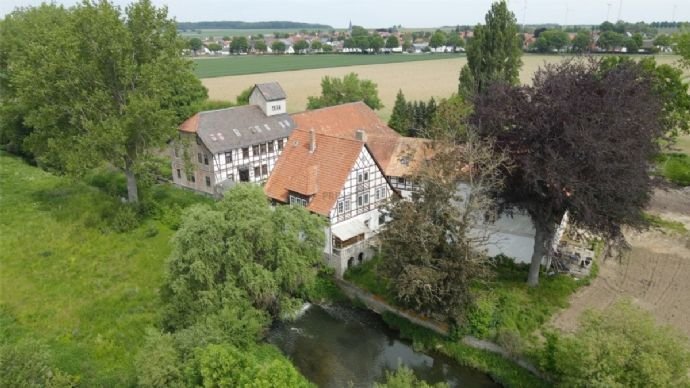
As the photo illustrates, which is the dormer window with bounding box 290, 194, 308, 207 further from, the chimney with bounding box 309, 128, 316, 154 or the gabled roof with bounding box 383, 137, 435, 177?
the gabled roof with bounding box 383, 137, 435, 177

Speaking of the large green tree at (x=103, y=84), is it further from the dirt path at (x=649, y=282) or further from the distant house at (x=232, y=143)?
the dirt path at (x=649, y=282)

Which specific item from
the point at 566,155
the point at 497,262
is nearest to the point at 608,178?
the point at 566,155

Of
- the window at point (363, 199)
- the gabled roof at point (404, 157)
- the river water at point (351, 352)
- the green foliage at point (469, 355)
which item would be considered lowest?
the river water at point (351, 352)

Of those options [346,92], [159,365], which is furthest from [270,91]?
[159,365]

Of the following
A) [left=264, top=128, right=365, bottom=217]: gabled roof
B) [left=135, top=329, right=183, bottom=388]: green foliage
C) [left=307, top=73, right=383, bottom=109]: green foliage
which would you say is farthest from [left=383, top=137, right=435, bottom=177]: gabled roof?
[left=307, top=73, right=383, bottom=109]: green foliage

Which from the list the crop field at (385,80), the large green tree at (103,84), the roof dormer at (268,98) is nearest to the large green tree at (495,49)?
the roof dormer at (268,98)

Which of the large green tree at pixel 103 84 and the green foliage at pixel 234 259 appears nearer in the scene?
the green foliage at pixel 234 259

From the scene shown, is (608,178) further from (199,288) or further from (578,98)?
(199,288)
